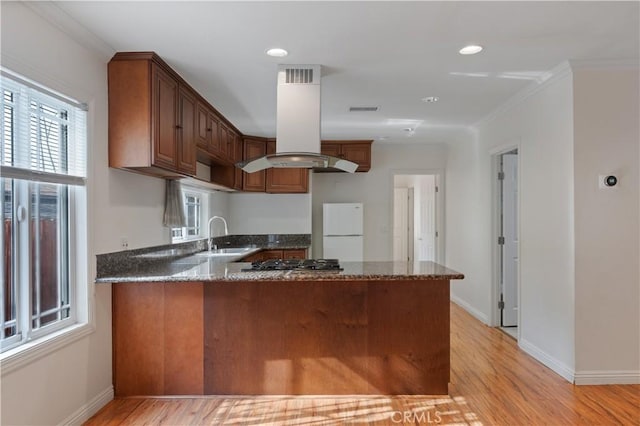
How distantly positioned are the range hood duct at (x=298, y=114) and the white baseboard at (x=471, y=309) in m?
3.12

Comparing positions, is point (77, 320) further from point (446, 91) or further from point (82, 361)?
point (446, 91)

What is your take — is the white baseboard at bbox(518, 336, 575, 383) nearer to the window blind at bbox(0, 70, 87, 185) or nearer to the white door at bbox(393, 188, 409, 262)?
the window blind at bbox(0, 70, 87, 185)

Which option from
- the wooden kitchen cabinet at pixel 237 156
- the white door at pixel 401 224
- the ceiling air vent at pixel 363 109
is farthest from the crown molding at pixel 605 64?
the white door at pixel 401 224

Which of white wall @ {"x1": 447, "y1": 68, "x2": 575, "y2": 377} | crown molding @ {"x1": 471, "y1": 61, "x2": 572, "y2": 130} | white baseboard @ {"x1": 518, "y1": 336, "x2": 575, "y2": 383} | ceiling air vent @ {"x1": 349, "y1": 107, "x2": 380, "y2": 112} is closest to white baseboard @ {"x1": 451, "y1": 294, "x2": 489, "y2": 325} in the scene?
white wall @ {"x1": 447, "y1": 68, "x2": 575, "y2": 377}

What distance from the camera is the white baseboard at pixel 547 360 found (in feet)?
10.5

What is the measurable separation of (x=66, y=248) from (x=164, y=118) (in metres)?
1.14

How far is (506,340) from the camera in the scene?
4.27m

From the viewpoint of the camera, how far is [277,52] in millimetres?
2887

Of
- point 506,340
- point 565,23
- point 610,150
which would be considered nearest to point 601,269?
point 610,150

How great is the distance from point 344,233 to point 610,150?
365cm

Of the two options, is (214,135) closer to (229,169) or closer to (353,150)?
(229,169)

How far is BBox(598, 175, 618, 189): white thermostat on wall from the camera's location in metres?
3.16

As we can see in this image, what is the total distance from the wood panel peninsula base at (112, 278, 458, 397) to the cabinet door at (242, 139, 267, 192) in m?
3.01

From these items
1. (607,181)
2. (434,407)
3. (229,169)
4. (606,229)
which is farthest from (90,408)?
(607,181)
